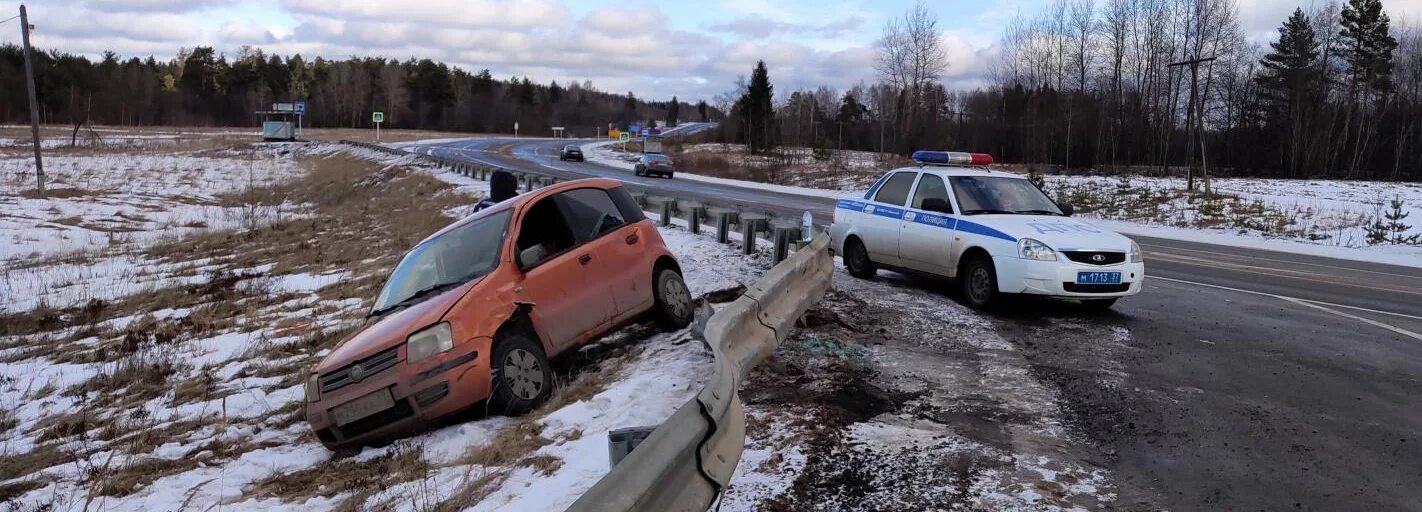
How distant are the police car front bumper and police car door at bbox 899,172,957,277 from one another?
947mm

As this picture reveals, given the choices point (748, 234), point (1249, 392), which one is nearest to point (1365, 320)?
point (1249, 392)

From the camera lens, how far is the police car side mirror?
959 cm

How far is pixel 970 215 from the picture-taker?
30.9 feet

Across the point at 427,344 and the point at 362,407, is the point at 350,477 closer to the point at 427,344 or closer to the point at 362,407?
the point at 362,407

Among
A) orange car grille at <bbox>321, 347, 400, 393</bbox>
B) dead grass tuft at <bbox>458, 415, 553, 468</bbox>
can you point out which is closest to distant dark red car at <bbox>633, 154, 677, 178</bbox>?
orange car grille at <bbox>321, 347, 400, 393</bbox>

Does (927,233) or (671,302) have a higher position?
(927,233)

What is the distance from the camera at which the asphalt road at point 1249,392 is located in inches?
165

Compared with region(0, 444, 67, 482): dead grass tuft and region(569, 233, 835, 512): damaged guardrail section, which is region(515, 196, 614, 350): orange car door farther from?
region(0, 444, 67, 482): dead grass tuft

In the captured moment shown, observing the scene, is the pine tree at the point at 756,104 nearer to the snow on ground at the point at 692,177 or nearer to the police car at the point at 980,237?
the snow on ground at the point at 692,177

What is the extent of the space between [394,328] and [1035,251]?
19.1 ft

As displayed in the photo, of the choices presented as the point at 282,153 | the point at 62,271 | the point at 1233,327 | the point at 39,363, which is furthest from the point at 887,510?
the point at 282,153

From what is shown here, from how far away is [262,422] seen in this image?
762 centimetres

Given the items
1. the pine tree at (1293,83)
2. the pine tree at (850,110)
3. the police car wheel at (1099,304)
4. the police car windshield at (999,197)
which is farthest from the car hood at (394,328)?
the pine tree at (850,110)

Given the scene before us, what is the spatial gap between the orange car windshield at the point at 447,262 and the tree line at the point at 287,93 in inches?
4660
